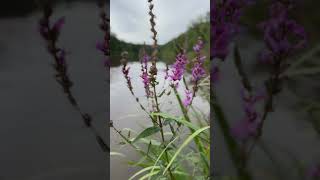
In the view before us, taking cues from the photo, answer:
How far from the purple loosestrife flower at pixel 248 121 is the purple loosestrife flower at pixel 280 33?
0.06 m

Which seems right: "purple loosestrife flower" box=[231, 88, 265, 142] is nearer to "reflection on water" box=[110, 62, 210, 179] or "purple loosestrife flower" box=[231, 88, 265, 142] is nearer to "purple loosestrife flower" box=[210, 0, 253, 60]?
"purple loosestrife flower" box=[210, 0, 253, 60]

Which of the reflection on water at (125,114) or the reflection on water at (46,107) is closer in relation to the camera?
the reflection on water at (46,107)

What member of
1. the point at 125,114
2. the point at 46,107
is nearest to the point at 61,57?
the point at 46,107

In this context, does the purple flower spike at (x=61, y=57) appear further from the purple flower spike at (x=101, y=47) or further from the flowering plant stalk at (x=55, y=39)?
the purple flower spike at (x=101, y=47)

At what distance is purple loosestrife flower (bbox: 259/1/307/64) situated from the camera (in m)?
0.55

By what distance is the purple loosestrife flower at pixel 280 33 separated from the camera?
1.82 feet

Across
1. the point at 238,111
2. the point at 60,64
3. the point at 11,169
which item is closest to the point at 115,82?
the point at 11,169

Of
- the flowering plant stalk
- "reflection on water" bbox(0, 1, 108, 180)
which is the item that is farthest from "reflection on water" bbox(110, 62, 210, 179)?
the flowering plant stalk

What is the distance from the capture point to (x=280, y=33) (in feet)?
1.83

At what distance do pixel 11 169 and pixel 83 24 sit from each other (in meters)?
0.38

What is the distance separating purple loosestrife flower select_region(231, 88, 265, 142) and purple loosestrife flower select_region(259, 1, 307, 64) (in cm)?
6

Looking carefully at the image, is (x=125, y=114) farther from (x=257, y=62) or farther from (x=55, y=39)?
(x=257, y=62)

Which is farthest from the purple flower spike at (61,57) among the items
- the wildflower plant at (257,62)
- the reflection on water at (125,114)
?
the reflection on water at (125,114)

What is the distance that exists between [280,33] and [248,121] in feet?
0.45
